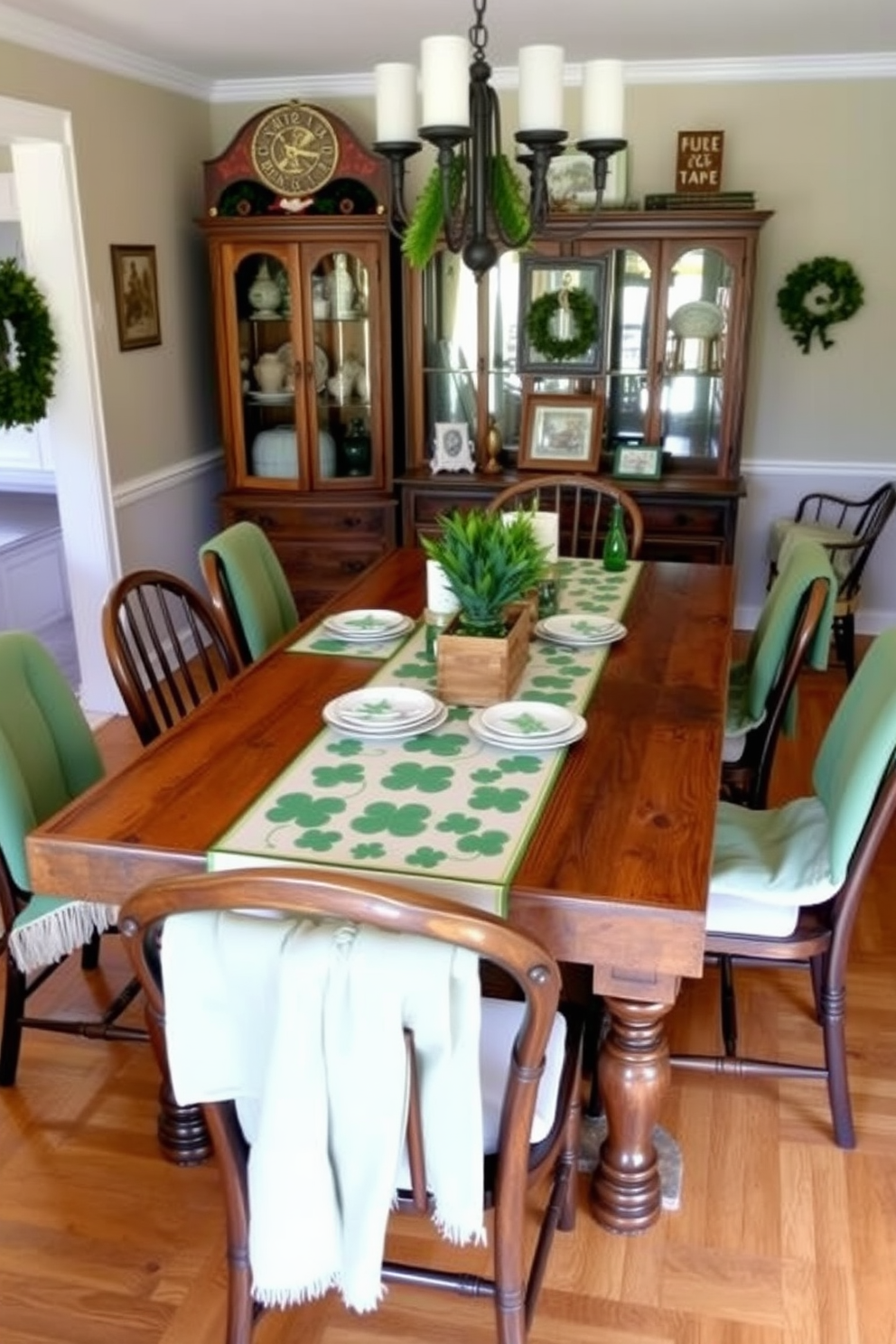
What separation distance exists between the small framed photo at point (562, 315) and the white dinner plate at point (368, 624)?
2006mm

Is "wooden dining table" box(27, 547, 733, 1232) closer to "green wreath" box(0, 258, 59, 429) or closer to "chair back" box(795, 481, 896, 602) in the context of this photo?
"green wreath" box(0, 258, 59, 429)

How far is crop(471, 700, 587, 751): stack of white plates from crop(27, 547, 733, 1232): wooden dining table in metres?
0.04

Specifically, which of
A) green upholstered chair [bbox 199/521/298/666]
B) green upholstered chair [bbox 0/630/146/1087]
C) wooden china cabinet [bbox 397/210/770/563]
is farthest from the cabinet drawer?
green upholstered chair [bbox 0/630/146/1087]

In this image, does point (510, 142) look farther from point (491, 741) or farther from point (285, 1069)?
point (285, 1069)

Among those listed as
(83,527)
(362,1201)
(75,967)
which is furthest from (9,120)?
(362,1201)

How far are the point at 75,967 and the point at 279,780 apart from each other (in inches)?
43.0

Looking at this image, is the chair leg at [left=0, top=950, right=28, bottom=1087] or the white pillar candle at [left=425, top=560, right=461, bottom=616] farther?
the white pillar candle at [left=425, top=560, right=461, bottom=616]

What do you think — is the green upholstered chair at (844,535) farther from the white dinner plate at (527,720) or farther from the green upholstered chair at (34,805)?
the green upholstered chair at (34,805)

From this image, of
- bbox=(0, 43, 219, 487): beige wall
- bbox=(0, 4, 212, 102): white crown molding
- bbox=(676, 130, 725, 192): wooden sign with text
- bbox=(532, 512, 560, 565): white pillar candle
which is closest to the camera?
bbox=(532, 512, 560, 565): white pillar candle

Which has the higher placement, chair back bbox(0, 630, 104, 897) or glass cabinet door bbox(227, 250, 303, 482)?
glass cabinet door bbox(227, 250, 303, 482)

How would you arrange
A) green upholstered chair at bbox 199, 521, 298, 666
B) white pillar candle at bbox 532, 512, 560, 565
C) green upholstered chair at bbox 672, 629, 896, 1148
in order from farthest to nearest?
white pillar candle at bbox 532, 512, 560, 565
green upholstered chair at bbox 199, 521, 298, 666
green upholstered chair at bbox 672, 629, 896, 1148

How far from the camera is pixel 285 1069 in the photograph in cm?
122

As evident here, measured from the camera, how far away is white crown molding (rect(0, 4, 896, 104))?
3682 mm

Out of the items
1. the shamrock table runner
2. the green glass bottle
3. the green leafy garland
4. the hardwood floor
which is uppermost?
the green leafy garland
